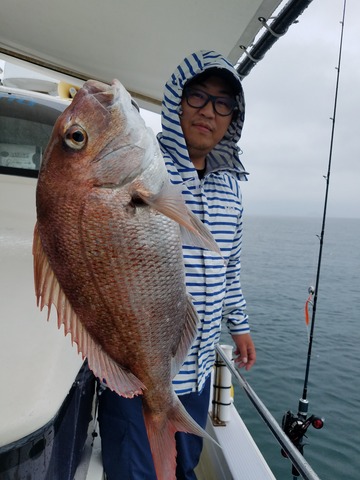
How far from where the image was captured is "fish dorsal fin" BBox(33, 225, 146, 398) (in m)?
1.08

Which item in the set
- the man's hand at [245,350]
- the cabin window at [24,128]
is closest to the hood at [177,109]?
the man's hand at [245,350]

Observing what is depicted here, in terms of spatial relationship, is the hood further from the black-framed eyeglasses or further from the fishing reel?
the fishing reel

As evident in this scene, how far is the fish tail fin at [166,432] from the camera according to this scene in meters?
1.33

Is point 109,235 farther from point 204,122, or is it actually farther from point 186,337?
point 204,122

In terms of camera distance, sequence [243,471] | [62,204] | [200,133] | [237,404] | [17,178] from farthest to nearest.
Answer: [237,404] → [17,178] → [243,471] → [200,133] → [62,204]

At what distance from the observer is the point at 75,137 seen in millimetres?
1066

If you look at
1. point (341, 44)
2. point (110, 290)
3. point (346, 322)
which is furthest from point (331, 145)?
point (346, 322)

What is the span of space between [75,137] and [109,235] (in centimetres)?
29

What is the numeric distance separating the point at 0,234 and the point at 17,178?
2.29 ft

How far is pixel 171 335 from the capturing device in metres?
1.27

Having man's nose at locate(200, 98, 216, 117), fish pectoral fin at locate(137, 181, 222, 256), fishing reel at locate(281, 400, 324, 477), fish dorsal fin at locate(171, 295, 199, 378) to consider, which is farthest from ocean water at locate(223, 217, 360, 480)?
fish pectoral fin at locate(137, 181, 222, 256)

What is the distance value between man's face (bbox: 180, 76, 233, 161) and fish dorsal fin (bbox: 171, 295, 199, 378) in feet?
2.57

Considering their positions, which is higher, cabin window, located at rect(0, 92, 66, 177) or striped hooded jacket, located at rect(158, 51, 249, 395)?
cabin window, located at rect(0, 92, 66, 177)

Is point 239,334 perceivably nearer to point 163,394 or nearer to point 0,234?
point 163,394
